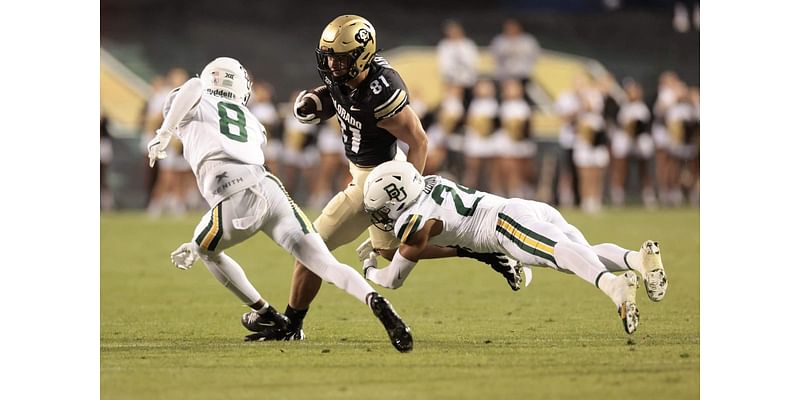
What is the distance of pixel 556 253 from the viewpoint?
4691 millimetres

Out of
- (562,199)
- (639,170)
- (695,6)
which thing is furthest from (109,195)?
(695,6)

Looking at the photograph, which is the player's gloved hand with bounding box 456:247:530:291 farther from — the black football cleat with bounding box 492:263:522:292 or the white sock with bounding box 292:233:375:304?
the white sock with bounding box 292:233:375:304

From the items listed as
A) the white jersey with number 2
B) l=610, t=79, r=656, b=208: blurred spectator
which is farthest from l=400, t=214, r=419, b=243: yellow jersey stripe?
l=610, t=79, r=656, b=208: blurred spectator

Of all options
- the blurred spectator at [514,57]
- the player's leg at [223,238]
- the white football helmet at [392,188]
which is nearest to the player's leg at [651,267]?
the white football helmet at [392,188]

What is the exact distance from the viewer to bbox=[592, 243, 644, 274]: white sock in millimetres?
4805

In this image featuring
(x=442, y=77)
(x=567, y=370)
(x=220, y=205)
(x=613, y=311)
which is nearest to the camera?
(x=567, y=370)

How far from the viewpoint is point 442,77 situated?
14680 millimetres

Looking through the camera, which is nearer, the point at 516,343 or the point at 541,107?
the point at 516,343

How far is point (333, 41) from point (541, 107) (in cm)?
1003

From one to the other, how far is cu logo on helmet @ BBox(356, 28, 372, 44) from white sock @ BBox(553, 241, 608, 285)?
4.61 ft

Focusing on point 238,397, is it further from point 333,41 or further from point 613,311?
point 613,311

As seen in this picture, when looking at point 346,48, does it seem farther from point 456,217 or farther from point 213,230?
point 213,230

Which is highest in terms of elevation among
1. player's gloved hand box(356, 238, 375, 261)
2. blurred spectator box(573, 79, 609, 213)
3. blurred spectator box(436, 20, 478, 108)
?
blurred spectator box(436, 20, 478, 108)

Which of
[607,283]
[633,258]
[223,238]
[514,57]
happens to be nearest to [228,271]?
[223,238]
